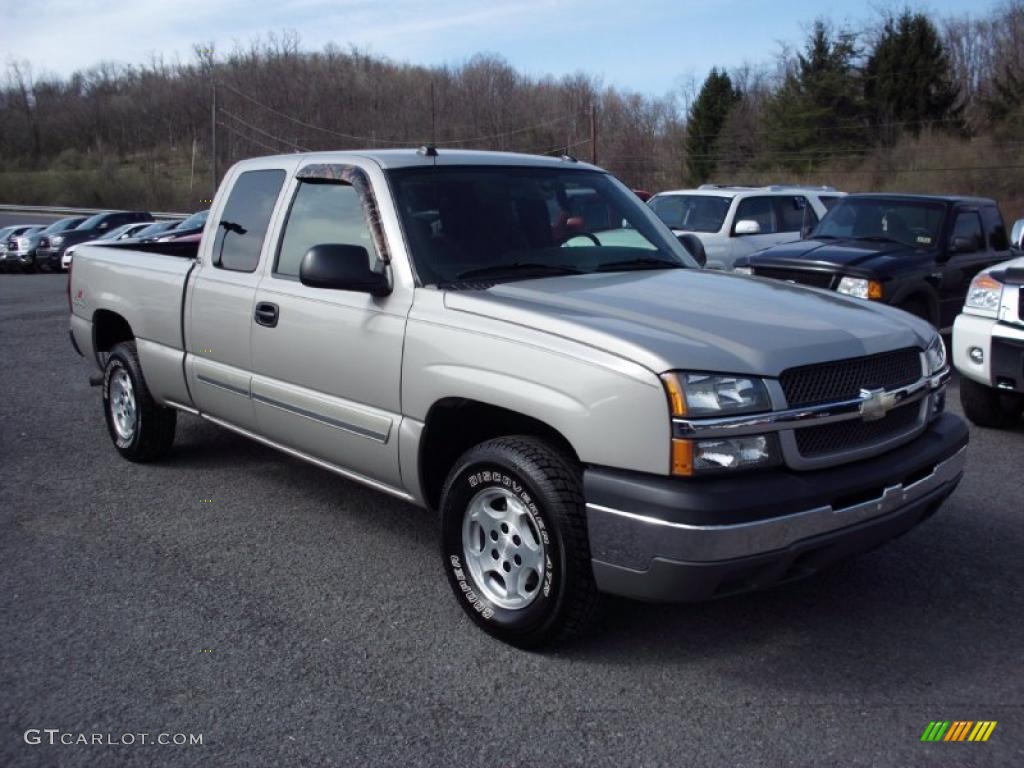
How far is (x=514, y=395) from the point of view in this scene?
3.66 metres

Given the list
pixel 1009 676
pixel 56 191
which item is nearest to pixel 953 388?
pixel 1009 676

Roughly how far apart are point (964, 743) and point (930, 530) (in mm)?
2111

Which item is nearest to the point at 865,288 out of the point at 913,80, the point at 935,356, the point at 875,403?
the point at 935,356

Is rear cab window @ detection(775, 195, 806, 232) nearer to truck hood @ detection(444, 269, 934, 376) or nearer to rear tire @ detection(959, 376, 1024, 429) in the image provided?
rear tire @ detection(959, 376, 1024, 429)

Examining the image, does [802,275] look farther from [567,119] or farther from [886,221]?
[567,119]

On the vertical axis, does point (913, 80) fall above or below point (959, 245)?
above

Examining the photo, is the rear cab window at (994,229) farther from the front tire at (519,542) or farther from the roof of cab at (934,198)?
the front tire at (519,542)

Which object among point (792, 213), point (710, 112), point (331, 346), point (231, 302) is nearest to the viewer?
point (331, 346)

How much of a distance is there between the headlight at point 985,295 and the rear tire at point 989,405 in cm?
58

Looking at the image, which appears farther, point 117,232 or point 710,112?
point 710,112

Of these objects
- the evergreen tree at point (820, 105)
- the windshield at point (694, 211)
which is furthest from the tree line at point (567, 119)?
the windshield at point (694, 211)

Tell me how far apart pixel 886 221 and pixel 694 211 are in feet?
11.1

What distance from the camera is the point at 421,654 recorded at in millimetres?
3768

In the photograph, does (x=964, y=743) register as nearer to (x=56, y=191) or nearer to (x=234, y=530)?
(x=234, y=530)
